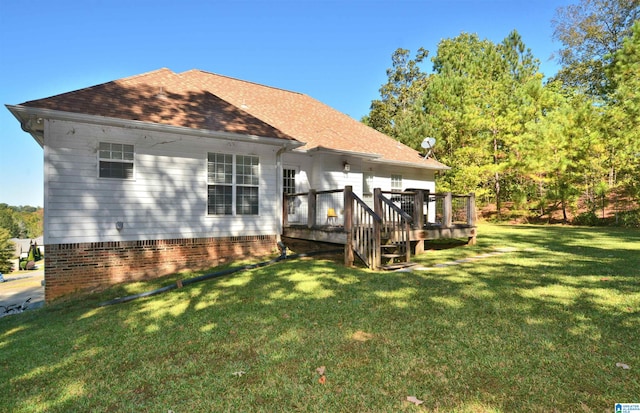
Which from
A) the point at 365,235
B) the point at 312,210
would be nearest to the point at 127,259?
the point at 312,210

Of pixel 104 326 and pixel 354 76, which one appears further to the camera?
pixel 354 76

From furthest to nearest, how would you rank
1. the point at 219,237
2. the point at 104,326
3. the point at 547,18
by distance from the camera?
the point at 547,18, the point at 219,237, the point at 104,326

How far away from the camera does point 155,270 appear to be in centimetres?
851

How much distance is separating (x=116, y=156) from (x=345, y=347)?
7.59m

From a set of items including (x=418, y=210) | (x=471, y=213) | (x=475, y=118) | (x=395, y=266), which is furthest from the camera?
(x=475, y=118)

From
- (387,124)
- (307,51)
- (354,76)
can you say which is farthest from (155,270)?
(387,124)

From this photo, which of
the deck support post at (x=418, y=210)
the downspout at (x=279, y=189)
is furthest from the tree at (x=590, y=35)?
the downspout at (x=279, y=189)

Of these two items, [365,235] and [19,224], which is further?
[19,224]

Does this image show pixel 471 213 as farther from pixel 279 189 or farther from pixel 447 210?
pixel 279 189

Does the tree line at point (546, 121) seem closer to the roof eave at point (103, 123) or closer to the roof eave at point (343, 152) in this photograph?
the roof eave at point (343, 152)

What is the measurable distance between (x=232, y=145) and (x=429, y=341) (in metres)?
7.82

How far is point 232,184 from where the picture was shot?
9.61 m

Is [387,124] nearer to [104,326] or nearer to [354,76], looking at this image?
[354,76]

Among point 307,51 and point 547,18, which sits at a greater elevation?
point 547,18
